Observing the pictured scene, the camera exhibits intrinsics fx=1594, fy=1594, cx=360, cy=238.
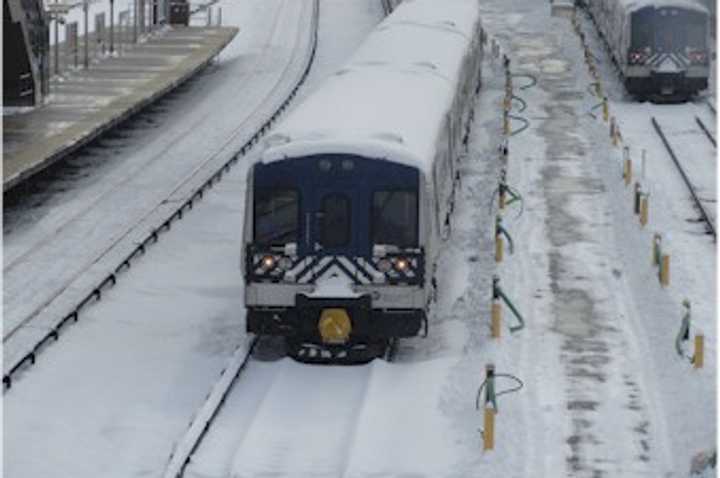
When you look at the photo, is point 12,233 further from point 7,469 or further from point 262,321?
point 7,469

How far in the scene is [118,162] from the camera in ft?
123

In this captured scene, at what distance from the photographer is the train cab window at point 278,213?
20.4 metres

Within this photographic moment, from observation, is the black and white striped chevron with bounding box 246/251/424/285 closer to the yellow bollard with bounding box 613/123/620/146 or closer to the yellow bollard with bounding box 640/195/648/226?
the yellow bollard with bounding box 640/195/648/226

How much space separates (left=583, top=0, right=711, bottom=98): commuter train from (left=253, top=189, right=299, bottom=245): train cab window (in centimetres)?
2533

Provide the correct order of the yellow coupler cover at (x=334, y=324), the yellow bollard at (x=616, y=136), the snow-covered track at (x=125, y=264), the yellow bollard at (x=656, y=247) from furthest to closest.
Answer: the yellow bollard at (x=616, y=136) → the yellow bollard at (x=656, y=247) → the snow-covered track at (x=125, y=264) → the yellow coupler cover at (x=334, y=324)

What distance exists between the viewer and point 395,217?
2050 cm

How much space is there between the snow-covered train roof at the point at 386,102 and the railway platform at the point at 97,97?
6672 millimetres

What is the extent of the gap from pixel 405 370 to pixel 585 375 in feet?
7.62

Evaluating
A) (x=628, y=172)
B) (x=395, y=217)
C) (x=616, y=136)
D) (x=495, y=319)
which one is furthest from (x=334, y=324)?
(x=616, y=136)

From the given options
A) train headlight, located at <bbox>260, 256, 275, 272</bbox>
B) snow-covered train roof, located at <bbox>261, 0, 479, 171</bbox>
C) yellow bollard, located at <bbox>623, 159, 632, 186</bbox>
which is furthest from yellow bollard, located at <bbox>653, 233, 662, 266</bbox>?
train headlight, located at <bbox>260, 256, 275, 272</bbox>

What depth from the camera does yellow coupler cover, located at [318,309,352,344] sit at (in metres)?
20.2

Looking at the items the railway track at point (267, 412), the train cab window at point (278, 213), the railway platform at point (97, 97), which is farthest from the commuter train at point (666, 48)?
the train cab window at point (278, 213)

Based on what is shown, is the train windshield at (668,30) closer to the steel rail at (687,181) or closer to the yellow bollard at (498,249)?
the steel rail at (687,181)

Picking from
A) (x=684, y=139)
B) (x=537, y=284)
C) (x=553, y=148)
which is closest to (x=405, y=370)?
(x=537, y=284)
